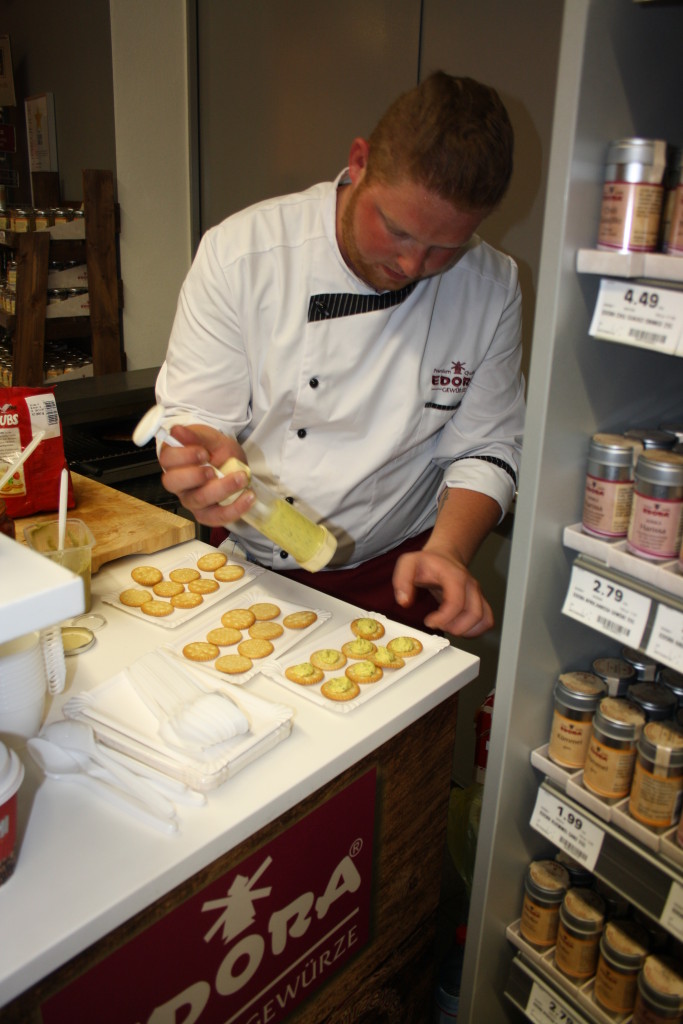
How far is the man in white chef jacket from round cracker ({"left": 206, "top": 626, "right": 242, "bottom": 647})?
0.20 metres

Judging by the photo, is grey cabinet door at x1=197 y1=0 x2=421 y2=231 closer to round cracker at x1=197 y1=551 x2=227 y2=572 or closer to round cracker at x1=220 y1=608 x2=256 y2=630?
round cracker at x1=197 y1=551 x2=227 y2=572

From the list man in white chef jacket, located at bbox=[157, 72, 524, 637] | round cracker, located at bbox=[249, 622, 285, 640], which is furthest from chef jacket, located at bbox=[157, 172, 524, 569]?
round cracker, located at bbox=[249, 622, 285, 640]

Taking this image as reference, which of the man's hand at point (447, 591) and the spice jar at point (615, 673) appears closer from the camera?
the spice jar at point (615, 673)

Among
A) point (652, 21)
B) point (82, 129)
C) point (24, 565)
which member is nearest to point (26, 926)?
point (24, 565)

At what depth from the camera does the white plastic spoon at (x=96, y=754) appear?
98cm

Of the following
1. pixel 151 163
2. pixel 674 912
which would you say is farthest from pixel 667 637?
pixel 151 163

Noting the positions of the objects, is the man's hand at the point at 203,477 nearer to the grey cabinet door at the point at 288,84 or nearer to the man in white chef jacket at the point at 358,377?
the man in white chef jacket at the point at 358,377

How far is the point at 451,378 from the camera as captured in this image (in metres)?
1.83

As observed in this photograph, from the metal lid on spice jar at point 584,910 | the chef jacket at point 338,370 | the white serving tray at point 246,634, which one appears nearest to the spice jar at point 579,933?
the metal lid on spice jar at point 584,910

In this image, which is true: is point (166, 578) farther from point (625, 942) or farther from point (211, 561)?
point (625, 942)

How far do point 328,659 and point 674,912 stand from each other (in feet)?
1.94

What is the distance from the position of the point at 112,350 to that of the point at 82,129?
1.04 meters

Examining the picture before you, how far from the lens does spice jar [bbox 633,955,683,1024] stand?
1140 millimetres

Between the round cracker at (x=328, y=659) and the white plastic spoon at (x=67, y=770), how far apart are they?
0.37 metres
